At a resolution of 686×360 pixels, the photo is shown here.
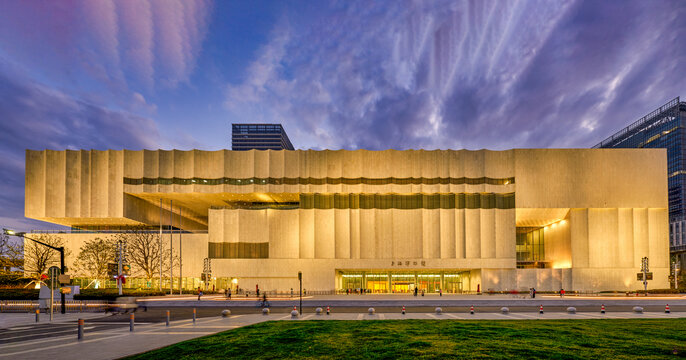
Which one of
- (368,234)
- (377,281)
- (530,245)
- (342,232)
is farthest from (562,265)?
(342,232)

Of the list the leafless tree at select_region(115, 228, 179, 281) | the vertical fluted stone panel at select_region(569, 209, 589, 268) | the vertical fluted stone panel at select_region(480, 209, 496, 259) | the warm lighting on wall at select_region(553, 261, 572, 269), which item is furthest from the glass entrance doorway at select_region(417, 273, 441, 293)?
the leafless tree at select_region(115, 228, 179, 281)

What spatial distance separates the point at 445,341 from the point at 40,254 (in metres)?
70.6

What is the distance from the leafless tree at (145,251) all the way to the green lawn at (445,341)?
49923 millimetres

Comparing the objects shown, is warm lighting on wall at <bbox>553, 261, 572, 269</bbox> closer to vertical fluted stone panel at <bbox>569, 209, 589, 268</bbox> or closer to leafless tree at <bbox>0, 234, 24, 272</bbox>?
vertical fluted stone panel at <bbox>569, 209, 589, 268</bbox>

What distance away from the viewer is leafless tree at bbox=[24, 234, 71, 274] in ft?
207

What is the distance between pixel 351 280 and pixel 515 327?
47532mm

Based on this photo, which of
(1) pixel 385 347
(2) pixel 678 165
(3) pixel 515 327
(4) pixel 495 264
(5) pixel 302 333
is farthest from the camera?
(2) pixel 678 165

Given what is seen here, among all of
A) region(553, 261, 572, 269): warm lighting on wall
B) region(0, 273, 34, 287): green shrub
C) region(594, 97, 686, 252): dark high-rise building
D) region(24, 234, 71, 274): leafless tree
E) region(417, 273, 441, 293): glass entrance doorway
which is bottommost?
region(417, 273, 441, 293): glass entrance doorway

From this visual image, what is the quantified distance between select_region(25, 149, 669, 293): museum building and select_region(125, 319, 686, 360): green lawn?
41909 millimetres

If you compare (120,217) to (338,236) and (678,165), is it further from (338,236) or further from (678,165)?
(678,165)

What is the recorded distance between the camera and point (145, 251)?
6738 centimetres

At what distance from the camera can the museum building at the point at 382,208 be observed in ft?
Result: 203

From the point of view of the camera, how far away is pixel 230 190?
64688mm

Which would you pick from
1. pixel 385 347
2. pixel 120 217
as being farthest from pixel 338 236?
pixel 385 347
